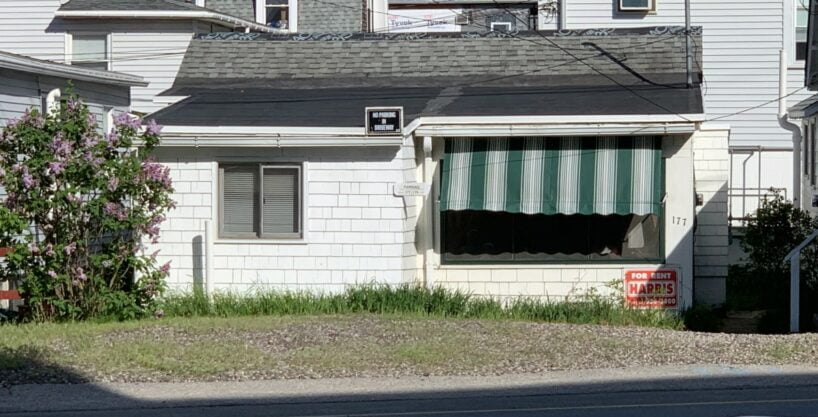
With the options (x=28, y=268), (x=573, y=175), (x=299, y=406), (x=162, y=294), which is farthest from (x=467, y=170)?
(x=299, y=406)

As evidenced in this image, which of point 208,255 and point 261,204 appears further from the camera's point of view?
point 261,204

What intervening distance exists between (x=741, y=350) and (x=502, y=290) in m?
4.69

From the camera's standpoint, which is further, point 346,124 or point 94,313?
point 346,124

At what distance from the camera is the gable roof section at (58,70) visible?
1784 centimetres

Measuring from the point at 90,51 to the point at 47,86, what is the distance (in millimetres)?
9219

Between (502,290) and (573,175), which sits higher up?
(573,175)

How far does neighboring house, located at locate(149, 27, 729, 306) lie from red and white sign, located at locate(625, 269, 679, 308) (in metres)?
0.07

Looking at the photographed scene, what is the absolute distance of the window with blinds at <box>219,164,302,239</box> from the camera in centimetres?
1683

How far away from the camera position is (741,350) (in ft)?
43.5

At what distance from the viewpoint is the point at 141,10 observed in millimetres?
27219

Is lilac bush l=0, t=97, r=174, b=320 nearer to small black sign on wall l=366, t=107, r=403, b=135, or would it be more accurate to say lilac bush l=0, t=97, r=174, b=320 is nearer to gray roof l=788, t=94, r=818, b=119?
small black sign on wall l=366, t=107, r=403, b=135

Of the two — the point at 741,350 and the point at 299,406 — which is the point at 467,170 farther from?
the point at 299,406

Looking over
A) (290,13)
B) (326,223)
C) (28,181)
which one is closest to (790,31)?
(290,13)

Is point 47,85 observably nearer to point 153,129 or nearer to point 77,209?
point 153,129
